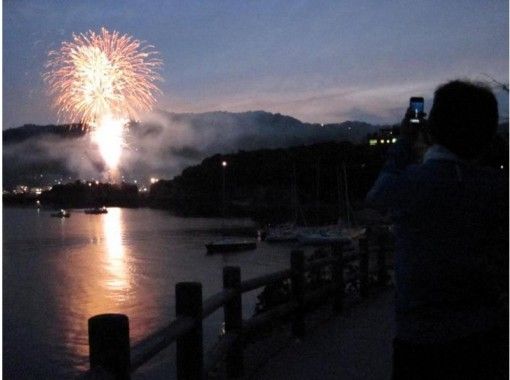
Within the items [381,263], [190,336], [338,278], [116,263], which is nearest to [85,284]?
[116,263]

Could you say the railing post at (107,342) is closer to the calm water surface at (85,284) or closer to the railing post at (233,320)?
the railing post at (233,320)

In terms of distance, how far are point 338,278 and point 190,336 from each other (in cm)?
406

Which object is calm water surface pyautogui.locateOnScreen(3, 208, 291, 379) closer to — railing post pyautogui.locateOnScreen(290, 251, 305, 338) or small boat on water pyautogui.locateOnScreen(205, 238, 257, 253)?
small boat on water pyautogui.locateOnScreen(205, 238, 257, 253)

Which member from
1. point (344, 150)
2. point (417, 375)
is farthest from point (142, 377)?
point (344, 150)

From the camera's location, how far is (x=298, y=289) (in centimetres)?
669

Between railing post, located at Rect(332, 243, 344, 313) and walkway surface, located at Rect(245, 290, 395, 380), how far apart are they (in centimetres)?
28

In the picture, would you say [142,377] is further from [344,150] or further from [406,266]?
[344,150]

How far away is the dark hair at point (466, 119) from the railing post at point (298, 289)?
15.3 ft

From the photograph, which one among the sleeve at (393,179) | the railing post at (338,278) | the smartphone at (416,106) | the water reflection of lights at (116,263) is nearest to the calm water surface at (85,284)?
the water reflection of lights at (116,263)

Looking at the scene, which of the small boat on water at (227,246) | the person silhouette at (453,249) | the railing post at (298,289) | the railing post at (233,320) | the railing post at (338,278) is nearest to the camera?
the person silhouette at (453,249)

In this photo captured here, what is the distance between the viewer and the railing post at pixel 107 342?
271 cm

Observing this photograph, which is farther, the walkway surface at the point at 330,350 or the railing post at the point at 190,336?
the walkway surface at the point at 330,350

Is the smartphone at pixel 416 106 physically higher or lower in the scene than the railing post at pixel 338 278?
higher

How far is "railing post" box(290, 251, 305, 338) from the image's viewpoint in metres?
6.54
